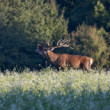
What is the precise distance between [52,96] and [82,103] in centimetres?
64

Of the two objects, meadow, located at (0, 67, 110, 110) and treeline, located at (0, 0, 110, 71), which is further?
treeline, located at (0, 0, 110, 71)

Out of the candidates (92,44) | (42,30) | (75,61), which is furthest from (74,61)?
(42,30)

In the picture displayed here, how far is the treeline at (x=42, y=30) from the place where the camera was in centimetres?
2139

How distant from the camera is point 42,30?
22641 millimetres

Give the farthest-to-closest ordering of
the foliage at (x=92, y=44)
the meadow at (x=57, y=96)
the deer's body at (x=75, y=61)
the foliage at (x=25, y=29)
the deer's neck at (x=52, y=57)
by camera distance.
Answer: the foliage at (x=25, y=29) < the foliage at (x=92, y=44) < the deer's neck at (x=52, y=57) < the deer's body at (x=75, y=61) < the meadow at (x=57, y=96)

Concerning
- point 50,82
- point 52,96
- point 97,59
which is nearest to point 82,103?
point 52,96

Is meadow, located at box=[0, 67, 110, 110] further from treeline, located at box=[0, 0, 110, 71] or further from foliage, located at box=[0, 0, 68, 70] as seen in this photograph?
foliage, located at box=[0, 0, 68, 70]

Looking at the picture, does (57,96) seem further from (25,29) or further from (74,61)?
(25,29)

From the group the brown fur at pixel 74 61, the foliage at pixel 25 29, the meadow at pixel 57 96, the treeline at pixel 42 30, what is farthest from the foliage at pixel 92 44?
the meadow at pixel 57 96

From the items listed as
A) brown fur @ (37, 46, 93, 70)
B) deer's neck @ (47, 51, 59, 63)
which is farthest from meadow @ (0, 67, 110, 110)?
deer's neck @ (47, 51, 59, 63)

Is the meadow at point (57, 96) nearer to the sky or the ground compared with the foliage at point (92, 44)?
nearer to the sky

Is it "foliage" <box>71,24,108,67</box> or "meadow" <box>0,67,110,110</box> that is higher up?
"meadow" <box>0,67,110,110</box>

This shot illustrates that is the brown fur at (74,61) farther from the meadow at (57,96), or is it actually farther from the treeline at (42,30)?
the treeline at (42,30)

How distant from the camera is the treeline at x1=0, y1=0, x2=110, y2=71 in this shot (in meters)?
21.4
